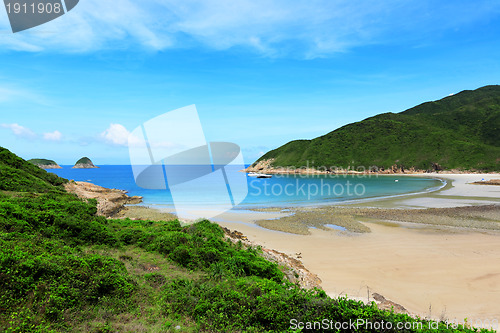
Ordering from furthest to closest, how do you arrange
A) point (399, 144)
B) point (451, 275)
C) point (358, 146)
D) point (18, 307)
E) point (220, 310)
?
point (358, 146) → point (399, 144) → point (451, 275) → point (220, 310) → point (18, 307)

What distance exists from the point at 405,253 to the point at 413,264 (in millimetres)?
2063

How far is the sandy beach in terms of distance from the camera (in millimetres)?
10461

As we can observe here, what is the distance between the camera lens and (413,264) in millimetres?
14250

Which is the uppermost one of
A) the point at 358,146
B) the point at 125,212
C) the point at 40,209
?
the point at 358,146

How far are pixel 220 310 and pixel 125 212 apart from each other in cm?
3004

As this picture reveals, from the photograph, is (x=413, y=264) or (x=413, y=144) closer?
(x=413, y=264)

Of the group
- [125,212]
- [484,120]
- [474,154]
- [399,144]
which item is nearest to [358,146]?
[399,144]

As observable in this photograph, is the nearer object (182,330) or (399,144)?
(182,330)

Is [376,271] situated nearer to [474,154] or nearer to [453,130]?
[474,154]

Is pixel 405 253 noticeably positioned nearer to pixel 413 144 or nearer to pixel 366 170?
pixel 366 170

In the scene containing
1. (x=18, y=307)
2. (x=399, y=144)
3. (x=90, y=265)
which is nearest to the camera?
(x=18, y=307)

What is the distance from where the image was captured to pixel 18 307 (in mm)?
5578

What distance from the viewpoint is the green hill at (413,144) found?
116 meters

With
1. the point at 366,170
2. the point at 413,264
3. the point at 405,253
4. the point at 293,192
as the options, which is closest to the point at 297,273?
the point at 413,264
